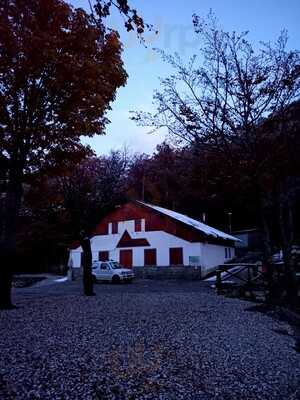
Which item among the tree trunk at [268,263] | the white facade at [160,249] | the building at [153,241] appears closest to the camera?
the tree trunk at [268,263]

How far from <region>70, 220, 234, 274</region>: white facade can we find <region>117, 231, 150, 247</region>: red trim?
0.29m

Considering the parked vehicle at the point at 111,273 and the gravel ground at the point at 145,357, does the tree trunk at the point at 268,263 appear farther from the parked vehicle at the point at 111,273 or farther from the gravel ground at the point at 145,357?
the parked vehicle at the point at 111,273

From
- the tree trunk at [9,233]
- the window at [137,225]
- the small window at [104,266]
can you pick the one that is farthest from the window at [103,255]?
the tree trunk at [9,233]

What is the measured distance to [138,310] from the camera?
11.4 metres

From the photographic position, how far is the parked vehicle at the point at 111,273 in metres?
27.8

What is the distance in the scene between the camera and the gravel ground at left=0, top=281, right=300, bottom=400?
14.8 feet

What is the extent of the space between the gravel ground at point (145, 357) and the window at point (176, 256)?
20.1 metres

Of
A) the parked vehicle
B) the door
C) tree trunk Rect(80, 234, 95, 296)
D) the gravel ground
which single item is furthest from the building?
the gravel ground

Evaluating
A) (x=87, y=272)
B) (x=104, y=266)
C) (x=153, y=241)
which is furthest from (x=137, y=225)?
(x=87, y=272)

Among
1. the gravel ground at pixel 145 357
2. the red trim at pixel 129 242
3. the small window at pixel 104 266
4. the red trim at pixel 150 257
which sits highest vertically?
the red trim at pixel 129 242

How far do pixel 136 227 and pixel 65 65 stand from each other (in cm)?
2459

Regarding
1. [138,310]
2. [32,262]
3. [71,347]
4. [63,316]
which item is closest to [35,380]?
[71,347]

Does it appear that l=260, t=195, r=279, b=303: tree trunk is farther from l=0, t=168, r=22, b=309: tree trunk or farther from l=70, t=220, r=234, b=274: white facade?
l=70, t=220, r=234, b=274: white facade

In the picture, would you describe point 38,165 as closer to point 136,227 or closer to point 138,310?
point 138,310
